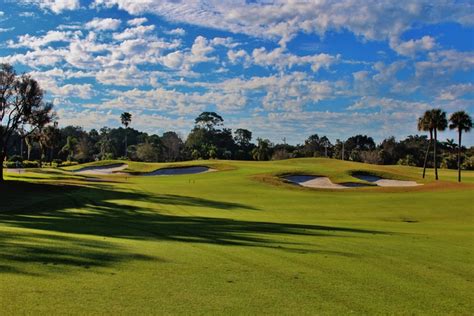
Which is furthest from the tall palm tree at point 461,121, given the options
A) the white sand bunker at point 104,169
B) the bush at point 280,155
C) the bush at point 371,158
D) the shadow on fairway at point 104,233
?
the bush at point 280,155

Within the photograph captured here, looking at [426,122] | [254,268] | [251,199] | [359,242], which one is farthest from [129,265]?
[426,122]

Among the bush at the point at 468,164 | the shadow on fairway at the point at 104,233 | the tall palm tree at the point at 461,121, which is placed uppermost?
the tall palm tree at the point at 461,121

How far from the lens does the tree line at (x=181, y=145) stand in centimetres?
4300

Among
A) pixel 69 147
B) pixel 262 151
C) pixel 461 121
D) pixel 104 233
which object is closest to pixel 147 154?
pixel 69 147

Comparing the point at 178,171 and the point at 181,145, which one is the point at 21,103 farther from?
the point at 181,145

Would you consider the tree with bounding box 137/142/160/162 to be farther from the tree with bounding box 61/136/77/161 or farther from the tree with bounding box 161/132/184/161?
the tree with bounding box 61/136/77/161

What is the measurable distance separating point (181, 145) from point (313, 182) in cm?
9519

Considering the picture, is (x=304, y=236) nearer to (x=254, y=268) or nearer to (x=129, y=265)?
(x=254, y=268)

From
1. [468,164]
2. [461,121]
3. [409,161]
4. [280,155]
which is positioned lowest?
[468,164]

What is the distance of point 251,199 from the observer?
112 ft

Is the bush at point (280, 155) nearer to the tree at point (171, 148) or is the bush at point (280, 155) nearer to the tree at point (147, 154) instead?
the tree at point (171, 148)

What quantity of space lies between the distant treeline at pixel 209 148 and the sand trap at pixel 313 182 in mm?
56365

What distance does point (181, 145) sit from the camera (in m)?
140

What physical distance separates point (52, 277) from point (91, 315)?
1.93 meters
